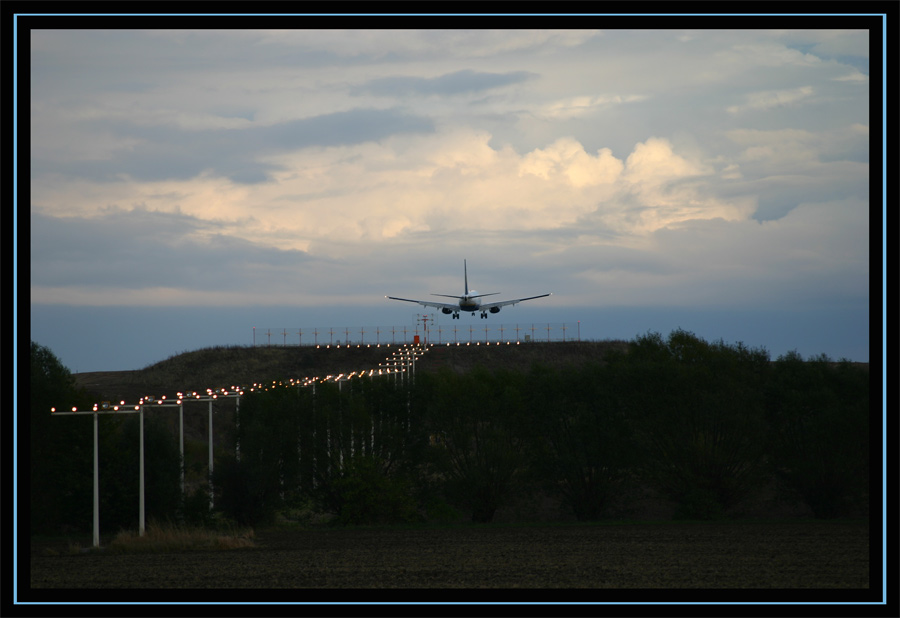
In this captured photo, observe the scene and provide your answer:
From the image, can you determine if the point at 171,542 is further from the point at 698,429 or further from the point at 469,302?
→ the point at 469,302

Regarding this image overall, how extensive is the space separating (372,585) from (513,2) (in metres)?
15.2

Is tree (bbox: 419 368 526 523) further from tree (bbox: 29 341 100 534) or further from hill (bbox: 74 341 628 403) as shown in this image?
hill (bbox: 74 341 628 403)

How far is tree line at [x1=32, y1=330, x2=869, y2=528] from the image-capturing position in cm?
4703

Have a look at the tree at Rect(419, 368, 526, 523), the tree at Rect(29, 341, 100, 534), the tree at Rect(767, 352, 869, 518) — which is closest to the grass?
the tree at Rect(29, 341, 100, 534)

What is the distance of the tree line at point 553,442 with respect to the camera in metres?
47.0

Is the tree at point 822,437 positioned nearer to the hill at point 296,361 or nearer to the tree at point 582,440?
the tree at point 582,440

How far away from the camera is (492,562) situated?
27.3m

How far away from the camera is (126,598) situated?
1819cm

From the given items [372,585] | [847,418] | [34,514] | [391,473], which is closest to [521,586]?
[372,585]

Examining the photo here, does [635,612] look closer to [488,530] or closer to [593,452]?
[488,530]

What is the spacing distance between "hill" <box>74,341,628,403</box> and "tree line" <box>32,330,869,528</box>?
5172 centimetres

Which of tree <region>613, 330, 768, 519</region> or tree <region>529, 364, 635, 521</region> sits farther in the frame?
tree <region>529, 364, 635, 521</region>

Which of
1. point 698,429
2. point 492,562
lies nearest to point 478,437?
point 698,429

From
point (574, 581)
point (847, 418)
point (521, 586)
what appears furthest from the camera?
point (847, 418)
